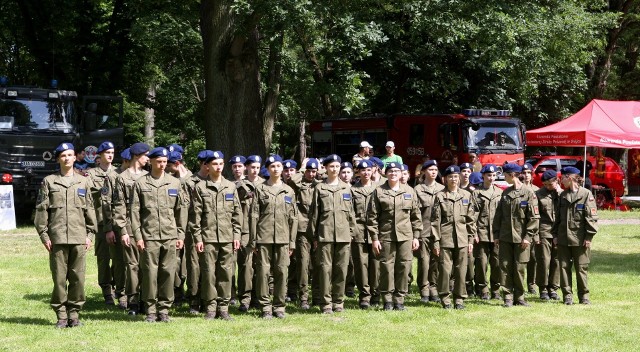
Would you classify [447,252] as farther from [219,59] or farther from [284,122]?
[284,122]

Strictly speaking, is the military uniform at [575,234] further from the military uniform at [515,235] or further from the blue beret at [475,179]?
the blue beret at [475,179]

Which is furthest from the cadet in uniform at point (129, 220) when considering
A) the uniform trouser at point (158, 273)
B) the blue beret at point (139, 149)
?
the uniform trouser at point (158, 273)

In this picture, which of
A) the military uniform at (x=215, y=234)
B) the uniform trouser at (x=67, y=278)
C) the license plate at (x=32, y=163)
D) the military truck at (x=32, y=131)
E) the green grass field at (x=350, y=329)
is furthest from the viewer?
the license plate at (x=32, y=163)

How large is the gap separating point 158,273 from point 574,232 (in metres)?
5.75

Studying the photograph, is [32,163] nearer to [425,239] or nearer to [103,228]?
[103,228]

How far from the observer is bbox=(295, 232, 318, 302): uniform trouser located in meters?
12.0

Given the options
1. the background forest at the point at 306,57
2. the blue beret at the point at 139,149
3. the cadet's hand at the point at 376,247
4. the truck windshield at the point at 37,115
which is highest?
the background forest at the point at 306,57

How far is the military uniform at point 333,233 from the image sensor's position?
37.9 feet

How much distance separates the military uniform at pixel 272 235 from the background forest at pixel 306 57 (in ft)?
21.4

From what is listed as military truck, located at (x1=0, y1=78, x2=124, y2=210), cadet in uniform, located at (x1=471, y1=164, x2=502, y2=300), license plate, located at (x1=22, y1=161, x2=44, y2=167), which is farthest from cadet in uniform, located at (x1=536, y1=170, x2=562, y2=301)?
license plate, located at (x1=22, y1=161, x2=44, y2=167)

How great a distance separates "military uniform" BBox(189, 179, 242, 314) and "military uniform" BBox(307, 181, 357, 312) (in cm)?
113

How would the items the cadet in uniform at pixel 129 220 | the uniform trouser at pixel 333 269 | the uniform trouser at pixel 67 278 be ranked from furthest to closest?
the uniform trouser at pixel 333 269
the cadet in uniform at pixel 129 220
the uniform trouser at pixel 67 278

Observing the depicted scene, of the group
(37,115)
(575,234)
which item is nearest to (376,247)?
(575,234)

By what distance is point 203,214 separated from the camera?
36.2 ft
